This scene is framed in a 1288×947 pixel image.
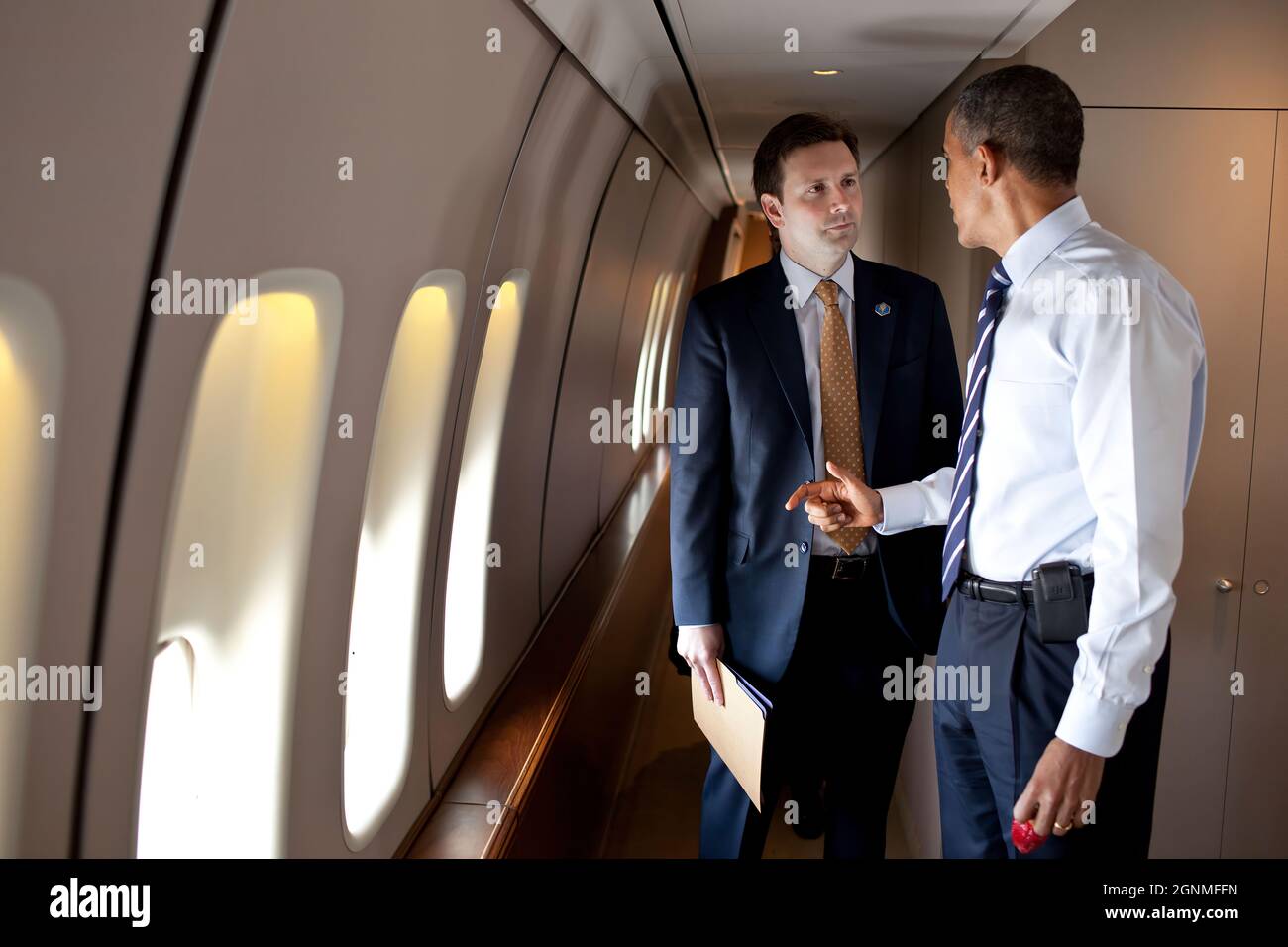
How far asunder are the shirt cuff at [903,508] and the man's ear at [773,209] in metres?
0.95

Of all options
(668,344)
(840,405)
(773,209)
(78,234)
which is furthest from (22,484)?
(668,344)

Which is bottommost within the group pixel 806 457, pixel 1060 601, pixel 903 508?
pixel 1060 601

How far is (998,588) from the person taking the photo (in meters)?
2.27

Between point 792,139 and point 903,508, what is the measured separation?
1170 mm

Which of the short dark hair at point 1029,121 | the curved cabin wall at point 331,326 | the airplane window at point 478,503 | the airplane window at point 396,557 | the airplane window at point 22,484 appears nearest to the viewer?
the airplane window at point 22,484

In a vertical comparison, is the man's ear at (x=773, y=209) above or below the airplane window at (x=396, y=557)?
above

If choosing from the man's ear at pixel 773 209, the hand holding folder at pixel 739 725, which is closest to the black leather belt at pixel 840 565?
the hand holding folder at pixel 739 725

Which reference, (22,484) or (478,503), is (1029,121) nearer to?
(22,484)

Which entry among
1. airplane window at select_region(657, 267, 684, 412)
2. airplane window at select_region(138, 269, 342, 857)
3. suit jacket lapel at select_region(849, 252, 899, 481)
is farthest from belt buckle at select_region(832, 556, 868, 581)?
airplane window at select_region(657, 267, 684, 412)

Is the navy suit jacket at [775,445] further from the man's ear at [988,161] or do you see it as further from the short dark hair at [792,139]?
the man's ear at [988,161]

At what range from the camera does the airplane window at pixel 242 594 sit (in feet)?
7.68
